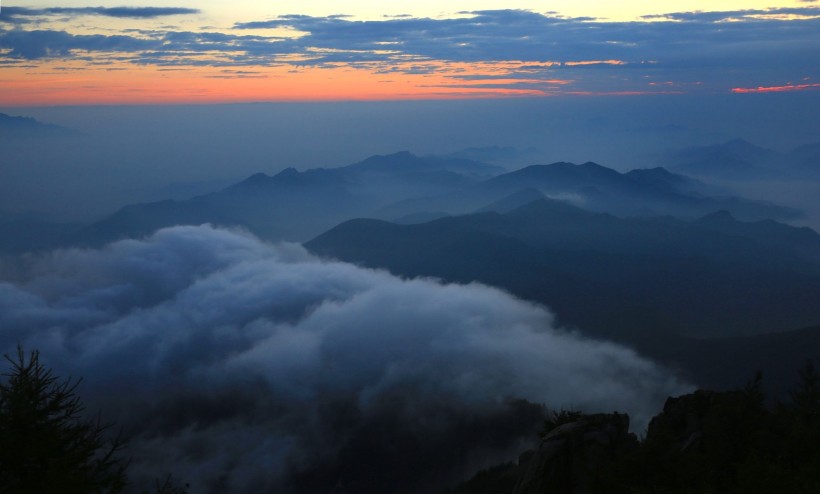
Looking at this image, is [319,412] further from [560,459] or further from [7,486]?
[7,486]

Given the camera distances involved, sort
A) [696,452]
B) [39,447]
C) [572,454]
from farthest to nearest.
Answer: [572,454]
[696,452]
[39,447]

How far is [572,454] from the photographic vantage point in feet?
127

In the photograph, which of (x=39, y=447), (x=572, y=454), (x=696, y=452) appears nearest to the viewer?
(x=39, y=447)

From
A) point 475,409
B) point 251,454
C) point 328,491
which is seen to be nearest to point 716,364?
point 475,409

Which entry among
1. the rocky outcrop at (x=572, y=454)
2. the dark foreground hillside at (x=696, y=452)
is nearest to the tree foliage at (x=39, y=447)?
the dark foreground hillside at (x=696, y=452)

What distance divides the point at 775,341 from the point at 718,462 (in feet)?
550

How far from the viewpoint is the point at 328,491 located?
155 meters

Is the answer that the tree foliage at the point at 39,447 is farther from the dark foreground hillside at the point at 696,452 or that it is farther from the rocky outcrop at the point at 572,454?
the rocky outcrop at the point at 572,454

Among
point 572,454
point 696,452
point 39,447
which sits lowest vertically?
point 572,454

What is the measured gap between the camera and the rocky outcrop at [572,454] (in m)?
37.5

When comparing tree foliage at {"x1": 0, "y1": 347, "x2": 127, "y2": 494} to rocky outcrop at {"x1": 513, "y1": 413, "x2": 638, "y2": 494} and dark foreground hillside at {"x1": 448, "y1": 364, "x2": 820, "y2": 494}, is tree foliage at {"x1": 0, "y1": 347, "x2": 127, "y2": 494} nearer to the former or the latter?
dark foreground hillside at {"x1": 448, "y1": 364, "x2": 820, "y2": 494}

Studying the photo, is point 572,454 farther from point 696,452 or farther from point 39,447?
point 39,447

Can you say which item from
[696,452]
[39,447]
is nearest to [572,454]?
[696,452]

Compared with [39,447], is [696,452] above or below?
below
